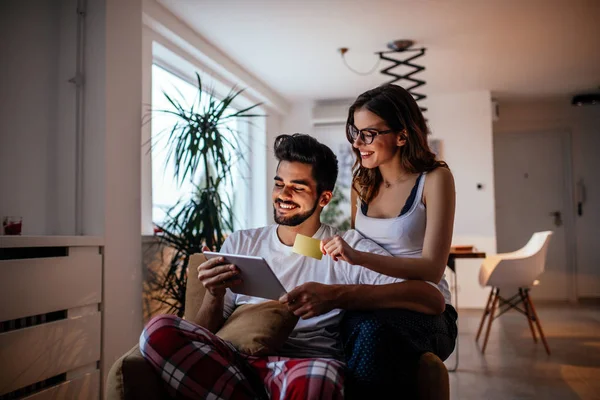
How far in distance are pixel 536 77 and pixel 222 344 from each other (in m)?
5.75

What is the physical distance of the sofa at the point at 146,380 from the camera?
141cm

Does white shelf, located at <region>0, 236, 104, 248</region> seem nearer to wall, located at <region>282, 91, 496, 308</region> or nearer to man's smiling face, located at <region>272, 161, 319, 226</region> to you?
man's smiling face, located at <region>272, 161, 319, 226</region>

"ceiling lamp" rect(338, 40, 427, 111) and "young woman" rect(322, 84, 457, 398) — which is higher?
"ceiling lamp" rect(338, 40, 427, 111)

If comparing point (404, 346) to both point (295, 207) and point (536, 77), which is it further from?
point (536, 77)

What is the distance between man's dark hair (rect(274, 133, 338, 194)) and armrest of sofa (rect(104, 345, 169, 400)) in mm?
823

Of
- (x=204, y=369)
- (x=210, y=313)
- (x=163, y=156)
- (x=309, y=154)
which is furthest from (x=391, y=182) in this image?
A: (x=163, y=156)

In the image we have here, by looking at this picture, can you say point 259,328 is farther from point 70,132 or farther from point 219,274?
point 70,132

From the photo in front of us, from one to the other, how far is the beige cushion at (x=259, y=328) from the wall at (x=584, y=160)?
6.67 m

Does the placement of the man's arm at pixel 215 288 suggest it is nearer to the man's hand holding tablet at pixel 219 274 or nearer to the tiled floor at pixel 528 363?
the man's hand holding tablet at pixel 219 274

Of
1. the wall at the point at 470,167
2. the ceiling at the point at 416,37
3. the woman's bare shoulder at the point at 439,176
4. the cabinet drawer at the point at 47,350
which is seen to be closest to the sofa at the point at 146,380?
the woman's bare shoulder at the point at 439,176

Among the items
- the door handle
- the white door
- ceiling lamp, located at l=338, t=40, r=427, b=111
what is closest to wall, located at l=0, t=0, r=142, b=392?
ceiling lamp, located at l=338, t=40, r=427, b=111

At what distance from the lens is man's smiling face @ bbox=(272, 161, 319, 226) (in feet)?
6.23

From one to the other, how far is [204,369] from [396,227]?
0.78 m

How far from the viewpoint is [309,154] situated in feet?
6.31
